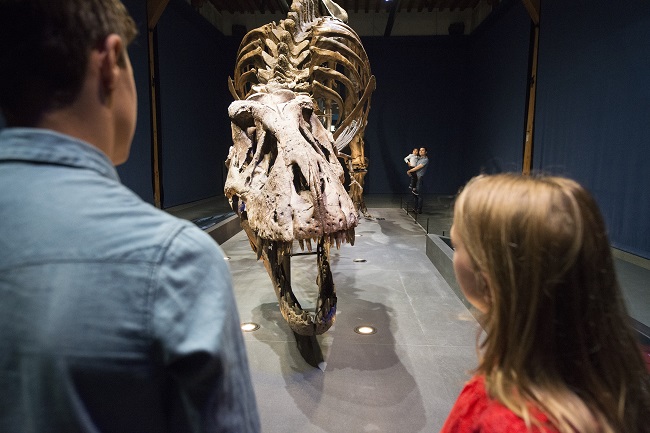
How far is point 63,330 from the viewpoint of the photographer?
607 millimetres

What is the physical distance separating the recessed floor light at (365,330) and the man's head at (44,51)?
3422 mm

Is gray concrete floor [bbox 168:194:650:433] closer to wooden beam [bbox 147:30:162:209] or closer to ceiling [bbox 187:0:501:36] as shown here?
wooden beam [bbox 147:30:162:209]


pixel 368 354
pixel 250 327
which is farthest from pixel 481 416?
pixel 250 327

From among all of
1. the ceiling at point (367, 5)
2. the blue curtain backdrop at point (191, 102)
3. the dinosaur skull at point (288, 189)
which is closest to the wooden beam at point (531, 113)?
the ceiling at point (367, 5)

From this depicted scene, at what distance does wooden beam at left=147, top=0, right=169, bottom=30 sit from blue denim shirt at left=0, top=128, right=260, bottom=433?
793 cm

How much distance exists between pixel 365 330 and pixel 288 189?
184 centimetres

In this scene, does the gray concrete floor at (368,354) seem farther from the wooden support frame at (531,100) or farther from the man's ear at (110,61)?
the wooden support frame at (531,100)

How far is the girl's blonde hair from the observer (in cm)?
87

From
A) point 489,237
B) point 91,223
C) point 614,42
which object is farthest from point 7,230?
point 614,42

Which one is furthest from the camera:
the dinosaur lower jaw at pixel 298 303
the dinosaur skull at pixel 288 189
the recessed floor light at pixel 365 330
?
the recessed floor light at pixel 365 330

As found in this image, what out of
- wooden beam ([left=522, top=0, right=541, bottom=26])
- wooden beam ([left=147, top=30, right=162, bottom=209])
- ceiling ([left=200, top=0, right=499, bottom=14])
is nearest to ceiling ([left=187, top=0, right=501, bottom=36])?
ceiling ([left=200, top=0, right=499, bottom=14])

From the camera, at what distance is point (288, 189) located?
257cm

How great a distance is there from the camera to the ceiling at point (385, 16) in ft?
40.2

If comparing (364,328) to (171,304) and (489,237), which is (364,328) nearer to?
(489,237)
